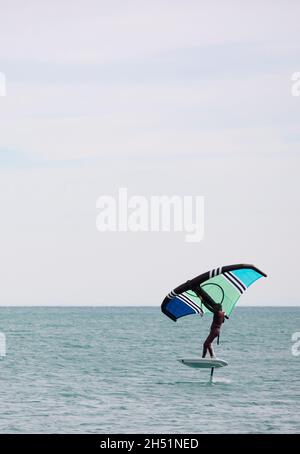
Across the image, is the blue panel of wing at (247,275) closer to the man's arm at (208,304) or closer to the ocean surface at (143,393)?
the man's arm at (208,304)

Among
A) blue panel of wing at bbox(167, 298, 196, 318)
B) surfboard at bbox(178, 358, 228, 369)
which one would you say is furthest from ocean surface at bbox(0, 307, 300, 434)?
Result: blue panel of wing at bbox(167, 298, 196, 318)

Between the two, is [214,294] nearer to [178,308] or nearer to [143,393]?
[178,308]

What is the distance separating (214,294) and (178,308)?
1.64m

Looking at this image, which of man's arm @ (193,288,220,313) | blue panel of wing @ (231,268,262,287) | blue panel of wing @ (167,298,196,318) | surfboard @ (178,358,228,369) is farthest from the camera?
blue panel of wing @ (167,298,196,318)

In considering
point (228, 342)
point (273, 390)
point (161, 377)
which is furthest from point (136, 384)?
point (228, 342)

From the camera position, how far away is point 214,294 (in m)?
40.6

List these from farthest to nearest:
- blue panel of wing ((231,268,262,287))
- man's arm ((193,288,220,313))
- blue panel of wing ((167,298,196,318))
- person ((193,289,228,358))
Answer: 1. blue panel of wing ((167,298,196,318))
2. blue panel of wing ((231,268,262,287))
3. man's arm ((193,288,220,313))
4. person ((193,289,228,358))

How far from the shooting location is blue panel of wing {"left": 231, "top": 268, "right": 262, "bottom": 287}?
125ft

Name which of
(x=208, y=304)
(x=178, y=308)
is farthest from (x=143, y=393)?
(x=208, y=304)

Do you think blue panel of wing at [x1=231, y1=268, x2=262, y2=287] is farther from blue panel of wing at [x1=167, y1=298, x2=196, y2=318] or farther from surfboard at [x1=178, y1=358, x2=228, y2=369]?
surfboard at [x1=178, y1=358, x2=228, y2=369]

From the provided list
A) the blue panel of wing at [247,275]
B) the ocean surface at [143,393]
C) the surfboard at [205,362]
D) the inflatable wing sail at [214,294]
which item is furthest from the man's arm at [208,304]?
the ocean surface at [143,393]

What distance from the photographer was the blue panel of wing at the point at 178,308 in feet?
132
